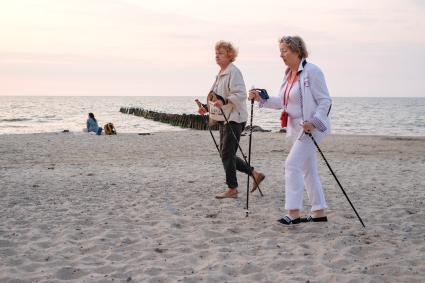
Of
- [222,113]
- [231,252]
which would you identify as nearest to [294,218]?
[231,252]

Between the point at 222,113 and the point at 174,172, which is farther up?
the point at 222,113

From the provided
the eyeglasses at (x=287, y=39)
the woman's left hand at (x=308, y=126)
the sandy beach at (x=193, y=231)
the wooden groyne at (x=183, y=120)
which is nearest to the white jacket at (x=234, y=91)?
the sandy beach at (x=193, y=231)

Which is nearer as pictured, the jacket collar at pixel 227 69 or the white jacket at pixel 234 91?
the white jacket at pixel 234 91

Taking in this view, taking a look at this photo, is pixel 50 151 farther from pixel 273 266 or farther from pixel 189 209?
pixel 273 266

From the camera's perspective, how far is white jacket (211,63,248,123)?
6.17 m

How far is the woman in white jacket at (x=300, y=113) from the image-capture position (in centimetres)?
457

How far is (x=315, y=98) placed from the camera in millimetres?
4621

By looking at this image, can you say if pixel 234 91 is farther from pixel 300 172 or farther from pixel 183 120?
pixel 183 120

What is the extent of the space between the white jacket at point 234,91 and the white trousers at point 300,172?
1.53 meters

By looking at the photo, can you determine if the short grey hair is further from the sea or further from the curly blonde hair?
the sea

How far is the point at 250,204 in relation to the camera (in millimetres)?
6312

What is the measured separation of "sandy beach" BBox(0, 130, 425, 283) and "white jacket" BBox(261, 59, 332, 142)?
1151 millimetres

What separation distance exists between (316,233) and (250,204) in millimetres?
1604

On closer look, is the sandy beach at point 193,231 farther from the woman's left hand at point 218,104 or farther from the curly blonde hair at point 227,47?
the curly blonde hair at point 227,47
